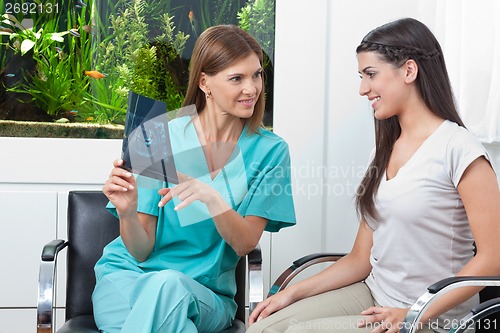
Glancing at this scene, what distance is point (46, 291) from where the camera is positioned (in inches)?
87.7

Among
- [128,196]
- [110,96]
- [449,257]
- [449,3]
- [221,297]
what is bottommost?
[221,297]

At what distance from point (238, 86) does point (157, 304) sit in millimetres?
712

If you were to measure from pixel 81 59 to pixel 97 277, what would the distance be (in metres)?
1.23

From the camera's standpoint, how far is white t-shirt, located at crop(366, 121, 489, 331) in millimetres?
1916

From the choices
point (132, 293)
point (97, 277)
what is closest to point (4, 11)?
point (97, 277)

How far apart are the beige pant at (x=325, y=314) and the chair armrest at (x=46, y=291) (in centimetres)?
62

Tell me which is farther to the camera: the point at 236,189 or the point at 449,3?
the point at 449,3

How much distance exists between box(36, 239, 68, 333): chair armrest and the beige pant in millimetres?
625

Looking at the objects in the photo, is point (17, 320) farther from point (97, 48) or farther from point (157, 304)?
point (157, 304)

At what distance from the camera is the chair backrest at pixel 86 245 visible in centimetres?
248

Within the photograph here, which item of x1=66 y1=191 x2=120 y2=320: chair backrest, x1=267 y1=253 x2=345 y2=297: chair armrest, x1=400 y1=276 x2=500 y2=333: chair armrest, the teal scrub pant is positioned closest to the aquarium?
x1=66 y1=191 x2=120 y2=320: chair backrest

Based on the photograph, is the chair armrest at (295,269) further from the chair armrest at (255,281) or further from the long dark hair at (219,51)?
the long dark hair at (219,51)

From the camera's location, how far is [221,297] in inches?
90.7

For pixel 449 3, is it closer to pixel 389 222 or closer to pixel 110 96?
pixel 389 222
